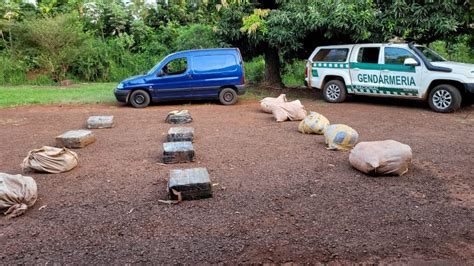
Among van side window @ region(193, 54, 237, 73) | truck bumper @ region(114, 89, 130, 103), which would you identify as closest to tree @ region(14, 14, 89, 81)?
truck bumper @ region(114, 89, 130, 103)

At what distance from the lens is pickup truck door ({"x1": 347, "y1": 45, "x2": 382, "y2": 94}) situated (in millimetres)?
11250

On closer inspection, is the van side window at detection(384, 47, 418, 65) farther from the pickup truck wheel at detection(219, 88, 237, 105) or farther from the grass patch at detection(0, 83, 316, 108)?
the pickup truck wheel at detection(219, 88, 237, 105)

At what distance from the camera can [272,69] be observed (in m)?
16.0

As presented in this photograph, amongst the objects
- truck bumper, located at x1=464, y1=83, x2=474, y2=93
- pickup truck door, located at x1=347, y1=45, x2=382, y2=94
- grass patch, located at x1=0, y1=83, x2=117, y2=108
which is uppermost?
pickup truck door, located at x1=347, y1=45, x2=382, y2=94

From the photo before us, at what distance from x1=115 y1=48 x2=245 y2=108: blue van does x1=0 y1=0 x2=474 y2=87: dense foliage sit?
147 cm

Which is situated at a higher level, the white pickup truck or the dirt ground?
the white pickup truck

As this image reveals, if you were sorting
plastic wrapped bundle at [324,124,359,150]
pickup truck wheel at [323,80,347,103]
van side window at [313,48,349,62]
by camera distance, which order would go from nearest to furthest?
plastic wrapped bundle at [324,124,359,150], van side window at [313,48,349,62], pickup truck wheel at [323,80,347,103]

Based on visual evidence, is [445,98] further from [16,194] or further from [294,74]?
[294,74]

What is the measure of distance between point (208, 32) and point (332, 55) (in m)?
6.49

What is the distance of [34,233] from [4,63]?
17.2 meters

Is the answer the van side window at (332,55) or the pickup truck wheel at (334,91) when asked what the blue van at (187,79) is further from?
the pickup truck wheel at (334,91)

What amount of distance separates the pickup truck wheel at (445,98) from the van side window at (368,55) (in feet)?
5.63

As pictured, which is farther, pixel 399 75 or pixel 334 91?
pixel 334 91

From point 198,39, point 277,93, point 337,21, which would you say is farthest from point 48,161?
point 198,39
